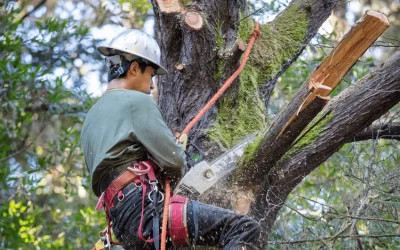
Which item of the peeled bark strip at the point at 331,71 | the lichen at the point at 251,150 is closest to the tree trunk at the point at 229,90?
the lichen at the point at 251,150

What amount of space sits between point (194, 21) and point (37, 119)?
177 inches

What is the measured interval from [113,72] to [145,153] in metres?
0.56

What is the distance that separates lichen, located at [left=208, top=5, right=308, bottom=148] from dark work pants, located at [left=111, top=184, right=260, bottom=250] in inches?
27.4

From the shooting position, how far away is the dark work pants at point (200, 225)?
132 inches

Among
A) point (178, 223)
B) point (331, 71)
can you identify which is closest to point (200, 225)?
point (178, 223)

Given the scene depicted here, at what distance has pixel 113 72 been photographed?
3875 millimetres

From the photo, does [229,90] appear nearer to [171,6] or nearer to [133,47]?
[171,6]

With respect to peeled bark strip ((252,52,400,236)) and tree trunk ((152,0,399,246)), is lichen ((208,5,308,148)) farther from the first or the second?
peeled bark strip ((252,52,400,236))

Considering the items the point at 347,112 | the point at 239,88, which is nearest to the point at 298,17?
the point at 239,88

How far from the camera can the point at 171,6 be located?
4.14 metres

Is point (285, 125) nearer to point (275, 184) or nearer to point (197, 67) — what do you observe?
point (275, 184)

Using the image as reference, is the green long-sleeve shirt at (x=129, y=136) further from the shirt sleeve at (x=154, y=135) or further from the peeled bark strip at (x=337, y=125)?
the peeled bark strip at (x=337, y=125)

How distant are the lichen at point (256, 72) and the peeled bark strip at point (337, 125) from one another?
0.45 meters

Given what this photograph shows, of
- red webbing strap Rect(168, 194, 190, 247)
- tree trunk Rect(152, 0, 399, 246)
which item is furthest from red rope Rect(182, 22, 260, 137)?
red webbing strap Rect(168, 194, 190, 247)
